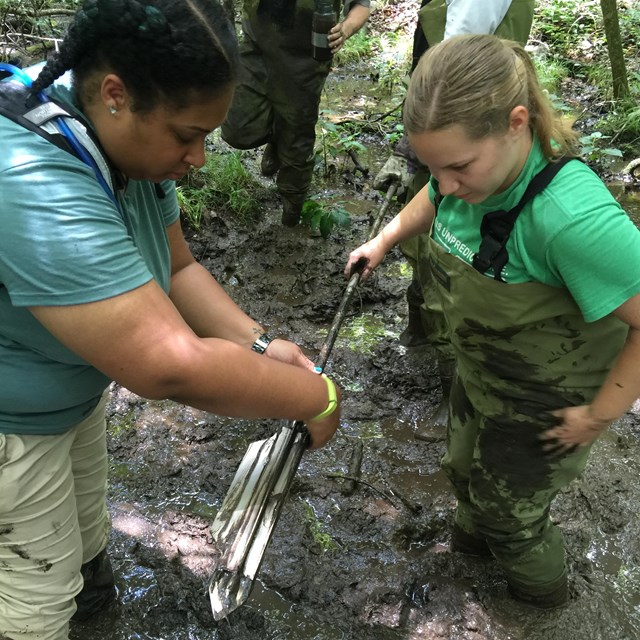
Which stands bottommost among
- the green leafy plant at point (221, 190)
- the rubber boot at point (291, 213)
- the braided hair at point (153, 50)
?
the rubber boot at point (291, 213)

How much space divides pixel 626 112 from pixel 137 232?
6451 mm

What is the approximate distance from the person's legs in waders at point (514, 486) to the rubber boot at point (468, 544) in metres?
0.17

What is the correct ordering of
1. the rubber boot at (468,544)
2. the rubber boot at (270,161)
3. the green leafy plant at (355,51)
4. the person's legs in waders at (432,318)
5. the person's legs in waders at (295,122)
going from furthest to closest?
the green leafy plant at (355,51) < the rubber boot at (270,161) < the person's legs in waders at (295,122) < the person's legs in waders at (432,318) < the rubber boot at (468,544)

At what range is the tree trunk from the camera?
6359 mm

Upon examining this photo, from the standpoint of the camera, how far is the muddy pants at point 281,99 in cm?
452

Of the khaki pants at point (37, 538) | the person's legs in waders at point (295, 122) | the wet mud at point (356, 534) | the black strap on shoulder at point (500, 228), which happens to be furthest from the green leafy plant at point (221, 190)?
the black strap on shoulder at point (500, 228)

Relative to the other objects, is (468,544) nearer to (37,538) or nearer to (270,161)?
(37,538)

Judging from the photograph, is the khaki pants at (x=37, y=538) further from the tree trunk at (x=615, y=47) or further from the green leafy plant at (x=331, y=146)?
the tree trunk at (x=615, y=47)

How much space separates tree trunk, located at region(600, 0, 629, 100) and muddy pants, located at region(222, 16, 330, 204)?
344cm

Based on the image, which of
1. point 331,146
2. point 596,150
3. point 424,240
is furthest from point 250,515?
point 596,150

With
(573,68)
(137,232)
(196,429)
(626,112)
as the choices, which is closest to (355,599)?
(196,429)

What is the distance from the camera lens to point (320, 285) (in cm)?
443

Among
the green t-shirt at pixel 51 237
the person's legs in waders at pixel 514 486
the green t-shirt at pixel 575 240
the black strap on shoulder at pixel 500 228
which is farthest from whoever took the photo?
the person's legs in waders at pixel 514 486

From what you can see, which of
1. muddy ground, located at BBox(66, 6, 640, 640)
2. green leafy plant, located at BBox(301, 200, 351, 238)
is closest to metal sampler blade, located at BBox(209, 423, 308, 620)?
muddy ground, located at BBox(66, 6, 640, 640)
